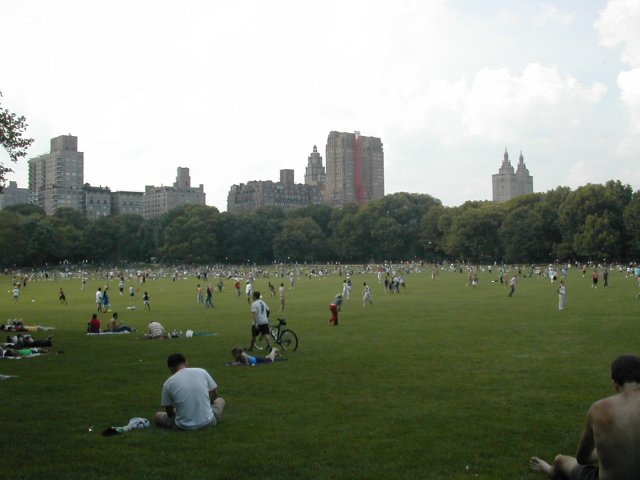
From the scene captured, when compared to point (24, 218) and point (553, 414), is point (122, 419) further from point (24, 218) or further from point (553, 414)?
point (24, 218)

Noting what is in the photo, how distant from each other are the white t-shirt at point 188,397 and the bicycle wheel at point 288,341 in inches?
336

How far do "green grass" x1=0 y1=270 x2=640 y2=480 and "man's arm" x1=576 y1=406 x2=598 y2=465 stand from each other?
106 cm

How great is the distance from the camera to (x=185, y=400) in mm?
9438

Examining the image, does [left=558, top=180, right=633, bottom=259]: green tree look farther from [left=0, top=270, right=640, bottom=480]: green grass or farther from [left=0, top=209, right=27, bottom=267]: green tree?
[left=0, top=209, right=27, bottom=267]: green tree

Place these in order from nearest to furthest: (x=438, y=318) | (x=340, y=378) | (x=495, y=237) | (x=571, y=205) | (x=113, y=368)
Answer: (x=340, y=378) < (x=113, y=368) < (x=438, y=318) < (x=571, y=205) < (x=495, y=237)

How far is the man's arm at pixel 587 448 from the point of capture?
6.20 metres

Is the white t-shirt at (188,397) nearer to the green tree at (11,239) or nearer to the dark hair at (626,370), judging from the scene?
the dark hair at (626,370)

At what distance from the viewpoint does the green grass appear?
7.88 metres

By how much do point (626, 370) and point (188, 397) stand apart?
592 centimetres

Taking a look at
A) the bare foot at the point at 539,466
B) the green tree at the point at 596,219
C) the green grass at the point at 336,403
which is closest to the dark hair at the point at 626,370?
the bare foot at the point at 539,466

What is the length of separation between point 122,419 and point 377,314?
2164 cm

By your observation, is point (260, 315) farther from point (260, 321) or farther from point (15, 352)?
point (15, 352)

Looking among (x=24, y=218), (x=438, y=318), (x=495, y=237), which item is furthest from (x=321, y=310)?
(x=24, y=218)

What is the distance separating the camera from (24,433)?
9484 mm
